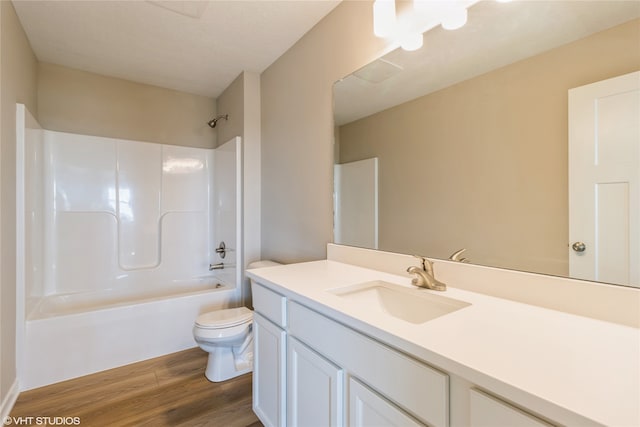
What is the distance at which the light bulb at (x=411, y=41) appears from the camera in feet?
4.48

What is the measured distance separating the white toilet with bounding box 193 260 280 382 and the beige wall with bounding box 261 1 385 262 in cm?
59

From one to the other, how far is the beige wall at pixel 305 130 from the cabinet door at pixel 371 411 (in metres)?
1.07

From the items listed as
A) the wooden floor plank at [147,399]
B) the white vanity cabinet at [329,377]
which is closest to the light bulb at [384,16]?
the white vanity cabinet at [329,377]

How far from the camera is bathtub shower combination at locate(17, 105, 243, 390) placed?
196cm

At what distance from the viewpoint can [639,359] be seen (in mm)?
610

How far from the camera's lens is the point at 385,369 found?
2.57 feet

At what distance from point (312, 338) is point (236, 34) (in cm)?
209

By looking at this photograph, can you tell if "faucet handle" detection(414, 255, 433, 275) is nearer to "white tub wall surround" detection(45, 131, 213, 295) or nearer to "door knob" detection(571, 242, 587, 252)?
"door knob" detection(571, 242, 587, 252)

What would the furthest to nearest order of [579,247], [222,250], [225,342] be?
[222,250] < [225,342] < [579,247]

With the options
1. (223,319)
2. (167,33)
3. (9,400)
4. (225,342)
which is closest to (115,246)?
(9,400)

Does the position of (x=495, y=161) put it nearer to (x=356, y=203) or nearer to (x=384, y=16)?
(x=356, y=203)

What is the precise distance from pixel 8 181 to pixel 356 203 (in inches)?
81.0

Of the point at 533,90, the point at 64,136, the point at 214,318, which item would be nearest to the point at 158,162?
the point at 64,136

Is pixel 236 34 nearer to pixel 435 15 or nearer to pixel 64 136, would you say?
pixel 435 15
